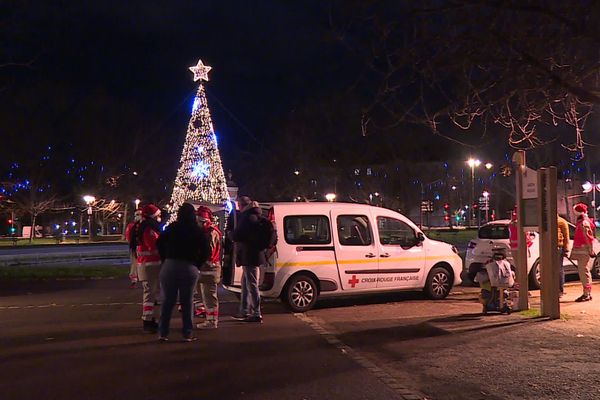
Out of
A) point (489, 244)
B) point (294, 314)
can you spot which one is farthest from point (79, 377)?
point (489, 244)

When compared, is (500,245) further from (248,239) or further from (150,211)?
(150,211)

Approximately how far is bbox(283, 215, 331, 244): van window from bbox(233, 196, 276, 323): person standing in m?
1.23

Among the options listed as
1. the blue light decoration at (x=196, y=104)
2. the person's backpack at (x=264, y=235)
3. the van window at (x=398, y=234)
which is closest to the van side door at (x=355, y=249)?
the van window at (x=398, y=234)

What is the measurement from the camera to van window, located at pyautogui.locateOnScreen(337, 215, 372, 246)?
12352 mm

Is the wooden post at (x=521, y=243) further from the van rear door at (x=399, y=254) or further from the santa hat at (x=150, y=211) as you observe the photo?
the santa hat at (x=150, y=211)

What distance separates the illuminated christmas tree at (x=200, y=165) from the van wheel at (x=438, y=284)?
23.0 metres

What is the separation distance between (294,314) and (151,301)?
119 inches

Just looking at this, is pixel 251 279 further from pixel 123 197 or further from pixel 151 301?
pixel 123 197

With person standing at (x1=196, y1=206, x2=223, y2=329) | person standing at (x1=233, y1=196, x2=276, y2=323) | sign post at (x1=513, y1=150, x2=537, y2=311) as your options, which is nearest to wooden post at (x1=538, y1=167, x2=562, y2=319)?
sign post at (x1=513, y1=150, x2=537, y2=311)

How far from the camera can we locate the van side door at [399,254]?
498 inches

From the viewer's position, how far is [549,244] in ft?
34.7

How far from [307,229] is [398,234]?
215cm

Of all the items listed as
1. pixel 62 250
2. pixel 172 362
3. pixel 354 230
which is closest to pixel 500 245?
pixel 354 230

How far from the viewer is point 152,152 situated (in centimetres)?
5250
